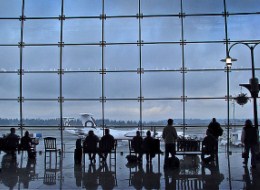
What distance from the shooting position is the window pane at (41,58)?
1213 cm

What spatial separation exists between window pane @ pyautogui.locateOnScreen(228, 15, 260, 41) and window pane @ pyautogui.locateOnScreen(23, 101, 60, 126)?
5.35 metres

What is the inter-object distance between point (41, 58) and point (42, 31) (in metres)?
0.79

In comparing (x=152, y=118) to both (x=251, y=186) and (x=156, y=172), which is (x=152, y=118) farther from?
(x=251, y=186)

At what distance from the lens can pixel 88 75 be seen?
12.1m

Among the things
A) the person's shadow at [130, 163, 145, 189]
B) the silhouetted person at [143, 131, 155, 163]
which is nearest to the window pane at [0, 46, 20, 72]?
the silhouetted person at [143, 131, 155, 163]

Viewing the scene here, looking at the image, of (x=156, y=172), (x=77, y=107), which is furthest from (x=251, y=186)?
(x=77, y=107)

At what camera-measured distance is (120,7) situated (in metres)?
12.3

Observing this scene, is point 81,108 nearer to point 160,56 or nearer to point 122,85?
point 122,85

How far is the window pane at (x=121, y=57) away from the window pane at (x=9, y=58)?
2.52 m

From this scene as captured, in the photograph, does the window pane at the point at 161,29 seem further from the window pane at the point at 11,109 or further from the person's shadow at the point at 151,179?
the person's shadow at the point at 151,179

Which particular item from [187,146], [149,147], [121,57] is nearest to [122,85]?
[121,57]

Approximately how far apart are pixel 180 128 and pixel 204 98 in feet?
3.53

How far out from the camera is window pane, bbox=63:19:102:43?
12.2 m

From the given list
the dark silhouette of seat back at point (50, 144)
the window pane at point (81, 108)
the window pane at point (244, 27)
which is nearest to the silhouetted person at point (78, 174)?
the dark silhouette of seat back at point (50, 144)
